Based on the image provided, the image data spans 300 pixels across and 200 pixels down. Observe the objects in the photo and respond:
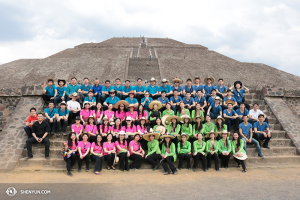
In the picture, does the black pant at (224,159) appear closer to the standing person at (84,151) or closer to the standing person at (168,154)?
the standing person at (168,154)

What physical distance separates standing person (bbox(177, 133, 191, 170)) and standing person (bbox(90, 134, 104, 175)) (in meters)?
2.30

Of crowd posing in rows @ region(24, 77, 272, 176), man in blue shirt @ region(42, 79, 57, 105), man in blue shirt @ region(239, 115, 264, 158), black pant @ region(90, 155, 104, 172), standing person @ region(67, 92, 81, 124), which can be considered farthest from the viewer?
man in blue shirt @ region(42, 79, 57, 105)

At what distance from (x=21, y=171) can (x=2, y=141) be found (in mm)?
1676

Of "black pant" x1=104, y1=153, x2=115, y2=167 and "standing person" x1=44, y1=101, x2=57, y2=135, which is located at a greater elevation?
"standing person" x1=44, y1=101, x2=57, y2=135

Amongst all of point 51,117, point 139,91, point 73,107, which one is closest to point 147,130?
point 139,91

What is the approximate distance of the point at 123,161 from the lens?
20.4 feet

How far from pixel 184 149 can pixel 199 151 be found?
0.44 metres

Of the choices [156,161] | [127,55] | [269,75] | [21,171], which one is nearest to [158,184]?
[156,161]

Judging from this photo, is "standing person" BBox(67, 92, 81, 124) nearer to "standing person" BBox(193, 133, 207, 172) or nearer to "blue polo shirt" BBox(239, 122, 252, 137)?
"standing person" BBox(193, 133, 207, 172)

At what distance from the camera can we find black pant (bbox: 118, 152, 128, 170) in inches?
244

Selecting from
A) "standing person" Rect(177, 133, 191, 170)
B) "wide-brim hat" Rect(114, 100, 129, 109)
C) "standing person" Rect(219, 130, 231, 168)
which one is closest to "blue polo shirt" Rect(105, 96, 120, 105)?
"wide-brim hat" Rect(114, 100, 129, 109)

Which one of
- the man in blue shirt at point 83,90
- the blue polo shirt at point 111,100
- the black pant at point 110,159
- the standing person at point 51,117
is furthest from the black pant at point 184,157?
the man in blue shirt at point 83,90

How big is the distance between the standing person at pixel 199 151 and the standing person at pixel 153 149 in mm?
1087

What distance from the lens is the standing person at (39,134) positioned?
649cm
